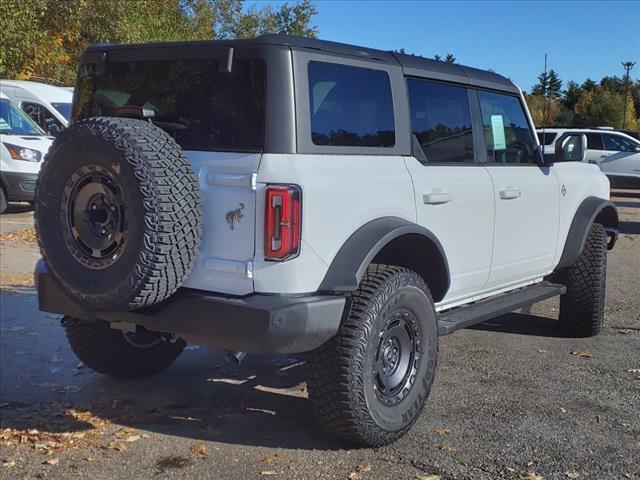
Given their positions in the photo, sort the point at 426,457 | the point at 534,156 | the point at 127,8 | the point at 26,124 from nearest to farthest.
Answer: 1. the point at 426,457
2. the point at 534,156
3. the point at 26,124
4. the point at 127,8

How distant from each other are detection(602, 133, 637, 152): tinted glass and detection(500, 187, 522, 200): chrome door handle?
633 inches

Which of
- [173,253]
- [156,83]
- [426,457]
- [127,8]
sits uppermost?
[127,8]

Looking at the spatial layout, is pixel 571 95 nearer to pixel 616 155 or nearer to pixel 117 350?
pixel 616 155

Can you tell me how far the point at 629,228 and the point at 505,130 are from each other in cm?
995

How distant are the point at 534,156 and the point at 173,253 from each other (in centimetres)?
327

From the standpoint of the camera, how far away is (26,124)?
47.7 ft

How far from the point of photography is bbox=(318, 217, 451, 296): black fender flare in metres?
3.74

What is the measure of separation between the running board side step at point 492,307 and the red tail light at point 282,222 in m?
1.28

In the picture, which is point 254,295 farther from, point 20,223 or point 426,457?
point 20,223

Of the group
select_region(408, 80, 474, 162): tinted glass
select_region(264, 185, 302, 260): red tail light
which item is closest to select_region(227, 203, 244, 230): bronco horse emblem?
select_region(264, 185, 302, 260): red tail light

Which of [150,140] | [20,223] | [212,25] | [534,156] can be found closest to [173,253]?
[150,140]

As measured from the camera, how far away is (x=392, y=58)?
451 cm

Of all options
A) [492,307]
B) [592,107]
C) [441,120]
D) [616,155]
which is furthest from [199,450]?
[592,107]

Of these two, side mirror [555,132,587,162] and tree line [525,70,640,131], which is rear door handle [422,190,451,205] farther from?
tree line [525,70,640,131]
